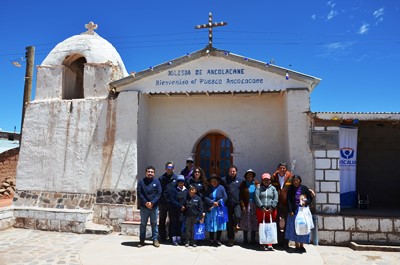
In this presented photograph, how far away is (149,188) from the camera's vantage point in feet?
23.3

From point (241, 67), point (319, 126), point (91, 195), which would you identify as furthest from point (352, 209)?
point (91, 195)

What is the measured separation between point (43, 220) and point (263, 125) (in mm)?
6695

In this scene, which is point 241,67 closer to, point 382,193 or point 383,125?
point 383,125

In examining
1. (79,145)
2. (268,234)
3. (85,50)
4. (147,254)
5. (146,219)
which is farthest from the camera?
(85,50)

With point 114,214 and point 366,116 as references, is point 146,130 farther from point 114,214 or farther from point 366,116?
point 366,116

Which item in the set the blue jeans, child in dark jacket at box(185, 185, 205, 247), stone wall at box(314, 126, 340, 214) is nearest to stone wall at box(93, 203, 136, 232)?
the blue jeans

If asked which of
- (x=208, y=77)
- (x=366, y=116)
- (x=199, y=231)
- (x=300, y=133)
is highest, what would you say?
(x=208, y=77)

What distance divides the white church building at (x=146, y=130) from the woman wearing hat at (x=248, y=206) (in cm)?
148

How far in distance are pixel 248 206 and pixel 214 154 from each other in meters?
2.90

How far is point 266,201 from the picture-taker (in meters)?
6.93

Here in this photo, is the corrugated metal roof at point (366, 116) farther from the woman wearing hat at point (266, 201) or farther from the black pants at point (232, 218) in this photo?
the black pants at point (232, 218)

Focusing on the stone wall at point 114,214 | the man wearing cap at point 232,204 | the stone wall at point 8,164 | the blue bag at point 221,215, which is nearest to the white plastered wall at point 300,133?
the man wearing cap at point 232,204

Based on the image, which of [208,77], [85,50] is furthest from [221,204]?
[85,50]

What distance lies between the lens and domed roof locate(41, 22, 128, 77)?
10234 millimetres
